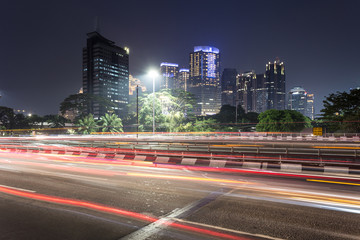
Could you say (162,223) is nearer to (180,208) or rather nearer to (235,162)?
(180,208)

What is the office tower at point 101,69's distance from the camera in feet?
474

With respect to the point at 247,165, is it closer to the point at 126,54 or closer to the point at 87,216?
the point at 87,216

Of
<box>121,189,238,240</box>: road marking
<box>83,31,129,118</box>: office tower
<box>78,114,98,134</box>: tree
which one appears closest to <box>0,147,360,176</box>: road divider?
<box>121,189,238,240</box>: road marking

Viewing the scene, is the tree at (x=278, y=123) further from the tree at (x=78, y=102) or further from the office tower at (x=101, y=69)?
the office tower at (x=101, y=69)

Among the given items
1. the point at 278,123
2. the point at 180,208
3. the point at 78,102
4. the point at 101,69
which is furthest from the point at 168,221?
the point at 101,69

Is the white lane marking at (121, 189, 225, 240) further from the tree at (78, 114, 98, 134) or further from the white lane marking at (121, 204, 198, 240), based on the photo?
the tree at (78, 114, 98, 134)

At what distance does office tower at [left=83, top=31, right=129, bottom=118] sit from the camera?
14462 cm

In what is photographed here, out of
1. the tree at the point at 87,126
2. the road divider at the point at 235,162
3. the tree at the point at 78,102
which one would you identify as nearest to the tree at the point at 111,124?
the tree at the point at 87,126

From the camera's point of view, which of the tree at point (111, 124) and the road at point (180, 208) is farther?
the tree at point (111, 124)

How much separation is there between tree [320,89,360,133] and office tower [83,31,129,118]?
11421cm

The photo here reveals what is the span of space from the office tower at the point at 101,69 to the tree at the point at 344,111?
4496 inches

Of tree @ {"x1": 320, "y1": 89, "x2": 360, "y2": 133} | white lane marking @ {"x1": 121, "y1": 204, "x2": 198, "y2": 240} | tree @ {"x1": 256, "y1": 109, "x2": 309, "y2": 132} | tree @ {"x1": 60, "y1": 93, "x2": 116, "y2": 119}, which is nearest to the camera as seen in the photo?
white lane marking @ {"x1": 121, "y1": 204, "x2": 198, "y2": 240}

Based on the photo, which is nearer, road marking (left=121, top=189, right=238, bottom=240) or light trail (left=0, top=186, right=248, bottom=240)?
road marking (left=121, top=189, right=238, bottom=240)

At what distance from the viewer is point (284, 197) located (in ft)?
25.3
